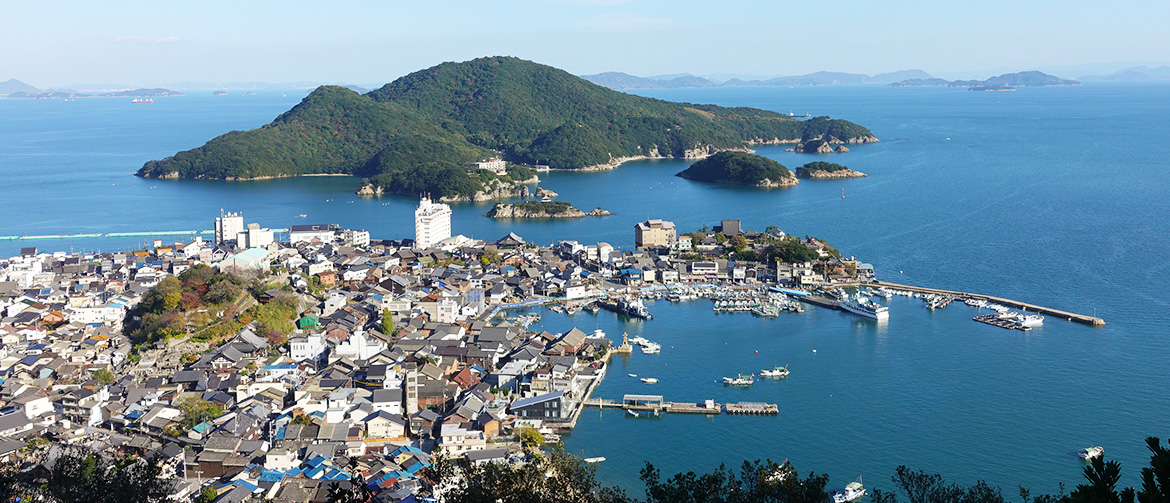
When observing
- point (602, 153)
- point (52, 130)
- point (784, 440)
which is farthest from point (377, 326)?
point (52, 130)

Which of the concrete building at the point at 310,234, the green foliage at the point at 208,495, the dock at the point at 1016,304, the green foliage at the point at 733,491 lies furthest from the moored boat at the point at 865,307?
the concrete building at the point at 310,234

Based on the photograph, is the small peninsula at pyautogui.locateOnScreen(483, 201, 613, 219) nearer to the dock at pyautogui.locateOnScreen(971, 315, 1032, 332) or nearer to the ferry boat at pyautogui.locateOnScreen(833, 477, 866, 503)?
the dock at pyautogui.locateOnScreen(971, 315, 1032, 332)

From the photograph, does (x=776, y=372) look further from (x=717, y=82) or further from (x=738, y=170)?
(x=717, y=82)

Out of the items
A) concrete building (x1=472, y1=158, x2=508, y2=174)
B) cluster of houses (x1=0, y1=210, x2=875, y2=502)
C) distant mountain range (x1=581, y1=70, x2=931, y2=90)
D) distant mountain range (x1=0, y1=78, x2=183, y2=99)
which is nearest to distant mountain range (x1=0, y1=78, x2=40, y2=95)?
distant mountain range (x1=0, y1=78, x2=183, y2=99)

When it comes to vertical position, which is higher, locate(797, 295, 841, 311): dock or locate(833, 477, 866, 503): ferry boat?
locate(797, 295, 841, 311): dock

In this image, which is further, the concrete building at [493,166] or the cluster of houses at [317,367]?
the concrete building at [493,166]

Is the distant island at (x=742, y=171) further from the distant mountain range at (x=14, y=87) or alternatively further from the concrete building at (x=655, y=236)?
the distant mountain range at (x=14, y=87)
